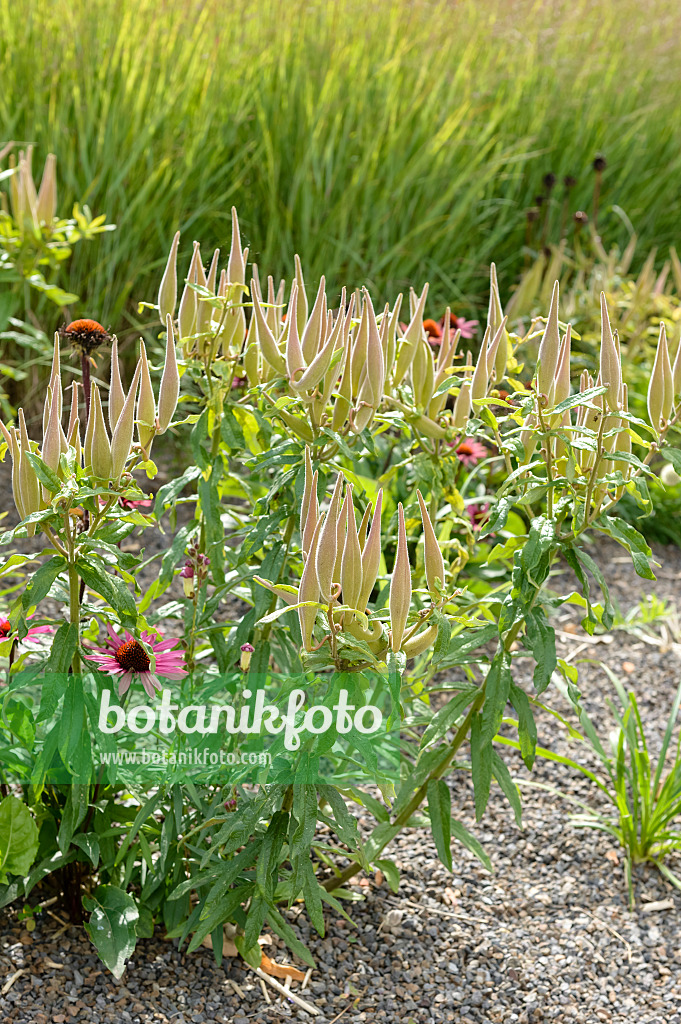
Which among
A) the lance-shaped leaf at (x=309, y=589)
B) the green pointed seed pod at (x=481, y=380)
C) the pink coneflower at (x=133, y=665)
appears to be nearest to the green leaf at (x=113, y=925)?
the pink coneflower at (x=133, y=665)

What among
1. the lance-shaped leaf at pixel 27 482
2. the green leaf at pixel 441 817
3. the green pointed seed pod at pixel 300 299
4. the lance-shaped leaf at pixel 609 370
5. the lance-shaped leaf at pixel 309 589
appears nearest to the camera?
the lance-shaped leaf at pixel 309 589

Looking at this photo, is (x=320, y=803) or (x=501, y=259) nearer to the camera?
(x=320, y=803)

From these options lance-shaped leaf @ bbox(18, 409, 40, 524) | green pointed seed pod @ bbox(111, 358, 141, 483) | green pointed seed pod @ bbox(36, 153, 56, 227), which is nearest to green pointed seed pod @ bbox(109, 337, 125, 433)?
green pointed seed pod @ bbox(111, 358, 141, 483)

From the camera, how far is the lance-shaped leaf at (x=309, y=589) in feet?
4.75

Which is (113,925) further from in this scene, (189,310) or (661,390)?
(661,390)

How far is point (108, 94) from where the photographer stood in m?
4.30

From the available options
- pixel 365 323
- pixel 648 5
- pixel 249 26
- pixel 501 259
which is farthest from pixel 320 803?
pixel 648 5

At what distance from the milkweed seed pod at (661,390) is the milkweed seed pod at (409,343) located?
16.9 inches

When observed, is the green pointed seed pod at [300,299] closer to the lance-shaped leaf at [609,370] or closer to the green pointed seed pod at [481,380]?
the green pointed seed pod at [481,380]

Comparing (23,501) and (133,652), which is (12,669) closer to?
(133,652)

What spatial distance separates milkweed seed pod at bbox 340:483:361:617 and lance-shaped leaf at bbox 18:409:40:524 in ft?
1.60

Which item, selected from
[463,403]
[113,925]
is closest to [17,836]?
[113,925]

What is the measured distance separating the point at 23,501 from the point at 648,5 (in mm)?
7978

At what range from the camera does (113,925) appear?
193cm
